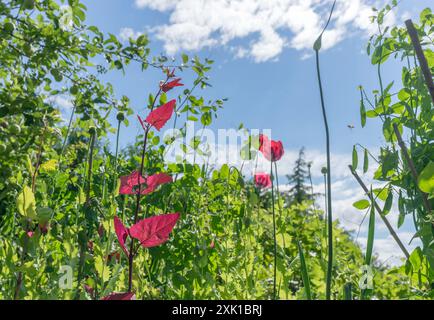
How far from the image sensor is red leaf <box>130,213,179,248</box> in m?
0.80

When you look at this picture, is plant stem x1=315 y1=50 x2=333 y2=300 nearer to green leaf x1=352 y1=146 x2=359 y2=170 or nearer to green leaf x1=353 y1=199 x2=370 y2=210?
green leaf x1=352 y1=146 x2=359 y2=170

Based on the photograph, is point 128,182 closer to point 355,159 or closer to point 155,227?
point 155,227

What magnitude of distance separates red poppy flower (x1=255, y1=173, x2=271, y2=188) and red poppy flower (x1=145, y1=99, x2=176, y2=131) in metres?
0.81

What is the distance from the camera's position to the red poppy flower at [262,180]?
5.46 feet

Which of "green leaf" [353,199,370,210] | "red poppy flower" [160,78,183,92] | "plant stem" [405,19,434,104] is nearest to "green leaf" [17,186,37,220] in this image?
"red poppy flower" [160,78,183,92]

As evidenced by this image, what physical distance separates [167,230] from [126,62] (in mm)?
2470

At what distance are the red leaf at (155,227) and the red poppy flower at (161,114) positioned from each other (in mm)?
213

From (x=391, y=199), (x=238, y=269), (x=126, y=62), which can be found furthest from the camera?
(x=126, y=62)

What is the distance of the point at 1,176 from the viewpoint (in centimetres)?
243

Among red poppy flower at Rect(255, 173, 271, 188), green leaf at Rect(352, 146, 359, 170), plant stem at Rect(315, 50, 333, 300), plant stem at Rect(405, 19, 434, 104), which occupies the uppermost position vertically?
plant stem at Rect(405, 19, 434, 104)

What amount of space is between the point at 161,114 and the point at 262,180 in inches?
33.3
